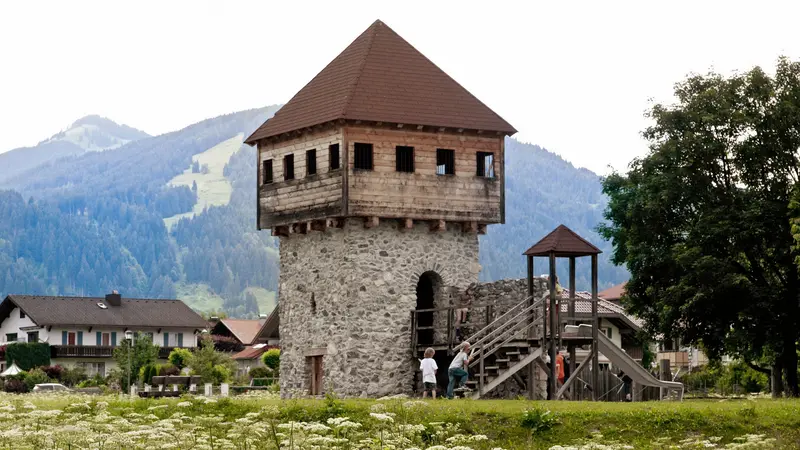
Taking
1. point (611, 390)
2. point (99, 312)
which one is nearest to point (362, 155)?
point (611, 390)

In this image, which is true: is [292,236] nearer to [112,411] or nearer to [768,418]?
[112,411]

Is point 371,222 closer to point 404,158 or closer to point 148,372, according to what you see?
point 404,158

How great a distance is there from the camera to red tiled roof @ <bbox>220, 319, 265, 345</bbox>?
125 meters

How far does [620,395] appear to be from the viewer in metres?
41.1

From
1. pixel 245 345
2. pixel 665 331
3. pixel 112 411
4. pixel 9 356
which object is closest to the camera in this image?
pixel 112 411

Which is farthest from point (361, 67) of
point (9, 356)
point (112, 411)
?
point (9, 356)

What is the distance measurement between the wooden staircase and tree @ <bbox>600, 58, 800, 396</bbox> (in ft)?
16.4

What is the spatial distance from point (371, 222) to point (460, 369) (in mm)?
7408

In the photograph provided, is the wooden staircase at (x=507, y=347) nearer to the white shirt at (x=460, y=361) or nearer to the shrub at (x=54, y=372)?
the white shirt at (x=460, y=361)

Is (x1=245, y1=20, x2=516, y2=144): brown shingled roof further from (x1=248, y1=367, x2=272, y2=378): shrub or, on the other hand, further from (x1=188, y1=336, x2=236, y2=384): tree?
(x1=248, y1=367, x2=272, y2=378): shrub

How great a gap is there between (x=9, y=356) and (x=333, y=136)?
62.7m

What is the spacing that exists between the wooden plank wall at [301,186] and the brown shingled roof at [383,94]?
1.82ft

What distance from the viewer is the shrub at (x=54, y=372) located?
92081 millimetres

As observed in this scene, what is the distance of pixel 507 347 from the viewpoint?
3841 cm
